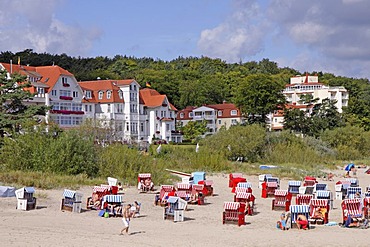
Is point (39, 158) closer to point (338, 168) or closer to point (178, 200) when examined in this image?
point (178, 200)

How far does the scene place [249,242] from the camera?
15930mm

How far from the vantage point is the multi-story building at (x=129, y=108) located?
69062 mm

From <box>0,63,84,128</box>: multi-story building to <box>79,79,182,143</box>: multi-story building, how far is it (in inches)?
70.7

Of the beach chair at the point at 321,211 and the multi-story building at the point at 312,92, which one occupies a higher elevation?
the multi-story building at the point at 312,92

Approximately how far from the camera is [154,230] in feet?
58.4

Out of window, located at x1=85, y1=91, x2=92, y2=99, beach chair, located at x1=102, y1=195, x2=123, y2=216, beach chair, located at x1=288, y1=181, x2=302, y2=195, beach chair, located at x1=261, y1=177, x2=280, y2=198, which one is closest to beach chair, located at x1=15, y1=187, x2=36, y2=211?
beach chair, located at x1=102, y1=195, x2=123, y2=216

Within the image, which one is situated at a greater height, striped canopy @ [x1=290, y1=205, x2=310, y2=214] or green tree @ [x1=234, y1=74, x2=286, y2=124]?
green tree @ [x1=234, y1=74, x2=286, y2=124]

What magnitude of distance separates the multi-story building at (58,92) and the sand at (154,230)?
40067 millimetres

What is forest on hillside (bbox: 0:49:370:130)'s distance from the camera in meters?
75.4

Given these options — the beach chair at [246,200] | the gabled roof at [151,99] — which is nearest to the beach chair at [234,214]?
the beach chair at [246,200]

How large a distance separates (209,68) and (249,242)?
11420cm

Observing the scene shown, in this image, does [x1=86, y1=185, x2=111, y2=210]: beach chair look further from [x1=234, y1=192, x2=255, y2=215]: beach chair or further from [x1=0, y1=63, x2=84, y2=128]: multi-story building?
[x1=0, y1=63, x2=84, y2=128]: multi-story building

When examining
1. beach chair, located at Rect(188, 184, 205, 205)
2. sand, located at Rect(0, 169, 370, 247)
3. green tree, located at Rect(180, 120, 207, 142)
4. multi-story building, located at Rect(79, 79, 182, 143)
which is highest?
multi-story building, located at Rect(79, 79, 182, 143)

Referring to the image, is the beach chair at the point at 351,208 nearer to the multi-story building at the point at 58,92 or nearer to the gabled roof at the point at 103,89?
the multi-story building at the point at 58,92
